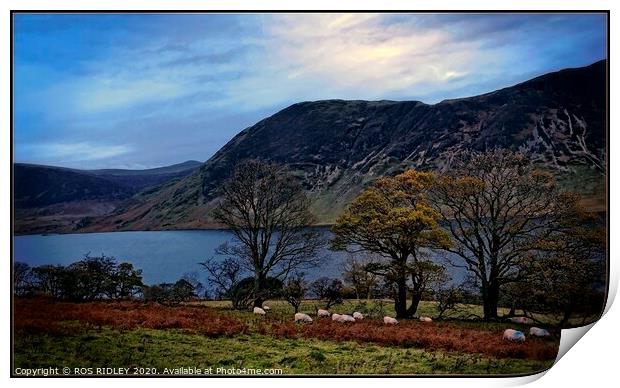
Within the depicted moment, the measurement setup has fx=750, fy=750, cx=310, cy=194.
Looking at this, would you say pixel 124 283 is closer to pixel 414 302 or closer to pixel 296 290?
pixel 296 290

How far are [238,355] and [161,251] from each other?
78.7 inches

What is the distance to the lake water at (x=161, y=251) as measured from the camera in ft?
37.9

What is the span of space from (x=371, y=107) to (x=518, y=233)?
294cm

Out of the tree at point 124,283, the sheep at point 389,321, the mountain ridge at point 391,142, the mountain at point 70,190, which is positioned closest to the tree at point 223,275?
the mountain ridge at point 391,142

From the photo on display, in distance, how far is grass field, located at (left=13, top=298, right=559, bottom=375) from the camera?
1100 centimetres

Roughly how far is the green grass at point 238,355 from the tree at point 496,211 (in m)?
1.02

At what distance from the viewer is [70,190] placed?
11.7 metres

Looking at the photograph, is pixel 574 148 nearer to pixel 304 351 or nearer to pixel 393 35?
pixel 393 35
